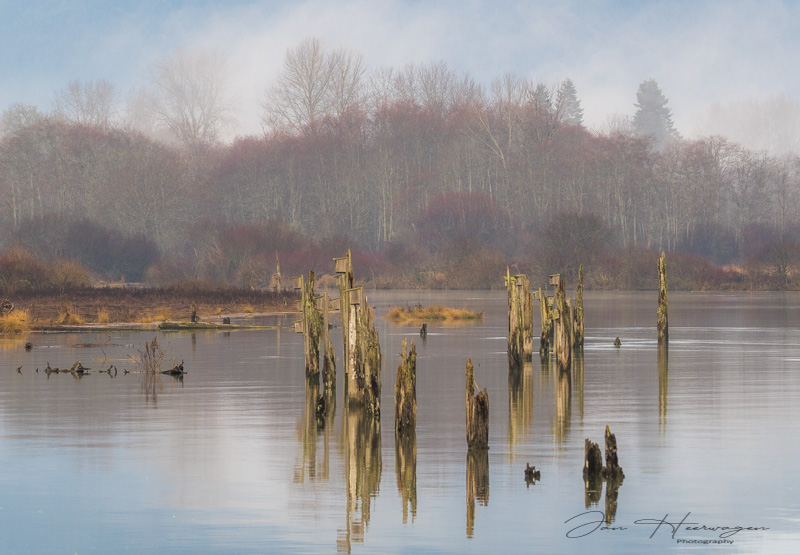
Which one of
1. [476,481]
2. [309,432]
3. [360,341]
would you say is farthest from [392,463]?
[360,341]

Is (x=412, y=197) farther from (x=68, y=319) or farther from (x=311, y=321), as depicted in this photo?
(x=311, y=321)

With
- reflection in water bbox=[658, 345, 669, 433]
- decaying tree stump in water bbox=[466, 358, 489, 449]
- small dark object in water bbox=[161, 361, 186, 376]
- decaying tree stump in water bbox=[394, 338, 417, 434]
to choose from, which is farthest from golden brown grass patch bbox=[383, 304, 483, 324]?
decaying tree stump in water bbox=[466, 358, 489, 449]

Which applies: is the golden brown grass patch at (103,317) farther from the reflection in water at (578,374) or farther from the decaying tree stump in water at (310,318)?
the decaying tree stump in water at (310,318)

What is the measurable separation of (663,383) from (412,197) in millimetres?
73418

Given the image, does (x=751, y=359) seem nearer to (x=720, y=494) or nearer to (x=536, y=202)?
(x=720, y=494)

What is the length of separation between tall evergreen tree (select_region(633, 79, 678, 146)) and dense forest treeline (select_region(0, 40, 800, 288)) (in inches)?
1986

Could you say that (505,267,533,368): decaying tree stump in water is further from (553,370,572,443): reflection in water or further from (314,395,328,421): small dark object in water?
(314,395,328,421): small dark object in water

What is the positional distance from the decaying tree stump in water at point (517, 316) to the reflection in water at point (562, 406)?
1.33 m

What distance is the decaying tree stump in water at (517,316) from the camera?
2852cm

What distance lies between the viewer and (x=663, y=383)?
87.8 ft

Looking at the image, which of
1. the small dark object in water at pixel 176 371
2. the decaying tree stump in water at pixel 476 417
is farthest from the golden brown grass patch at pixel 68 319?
the decaying tree stump in water at pixel 476 417

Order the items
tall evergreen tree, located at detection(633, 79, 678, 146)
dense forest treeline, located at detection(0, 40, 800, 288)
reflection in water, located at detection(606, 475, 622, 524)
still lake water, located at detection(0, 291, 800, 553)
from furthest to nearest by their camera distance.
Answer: tall evergreen tree, located at detection(633, 79, 678, 146)
dense forest treeline, located at detection(0, 40, 800, 288)
reflection in water, located at detection(606, 475, 622, 524)
still lake water, located at detection(0, 291, 800, 553)

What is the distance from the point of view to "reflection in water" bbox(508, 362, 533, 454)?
63.2 ft

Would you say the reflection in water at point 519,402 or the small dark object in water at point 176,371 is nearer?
the reflection in water at point 519,402
